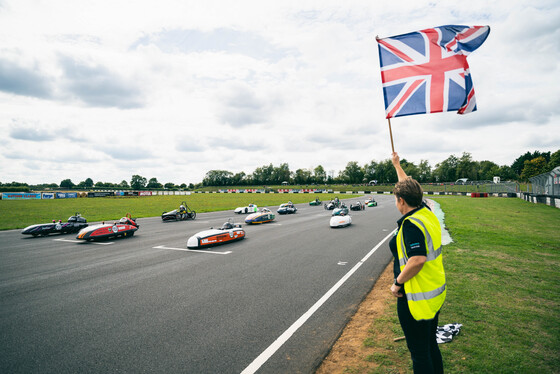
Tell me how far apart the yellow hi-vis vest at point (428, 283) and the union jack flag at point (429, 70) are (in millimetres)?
3343

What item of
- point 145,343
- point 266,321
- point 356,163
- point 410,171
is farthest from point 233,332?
point 356,163

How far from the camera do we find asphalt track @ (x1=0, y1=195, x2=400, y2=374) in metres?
3.52

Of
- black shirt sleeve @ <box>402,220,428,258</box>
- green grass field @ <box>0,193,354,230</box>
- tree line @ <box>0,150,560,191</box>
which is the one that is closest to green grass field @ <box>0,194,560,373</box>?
black shirt sleeve @ <box>402,220,428,258</box>

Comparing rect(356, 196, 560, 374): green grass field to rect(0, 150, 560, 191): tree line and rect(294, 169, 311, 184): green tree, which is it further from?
rect(294, 169, 311, 184): green tree

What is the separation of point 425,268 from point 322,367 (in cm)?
182

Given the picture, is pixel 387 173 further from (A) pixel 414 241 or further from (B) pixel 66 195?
Answer: (A) pixel 414 241

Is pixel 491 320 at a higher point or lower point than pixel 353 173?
lower

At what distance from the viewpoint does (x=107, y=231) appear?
1234cm

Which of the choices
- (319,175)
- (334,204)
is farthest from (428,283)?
(319,175)

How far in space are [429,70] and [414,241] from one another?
14.3 feet

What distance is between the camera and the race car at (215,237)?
33.5 feet

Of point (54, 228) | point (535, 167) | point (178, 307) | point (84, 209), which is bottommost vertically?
point (178, 307)

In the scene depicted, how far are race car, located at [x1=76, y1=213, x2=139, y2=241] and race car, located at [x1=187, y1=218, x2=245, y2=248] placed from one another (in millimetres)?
4353

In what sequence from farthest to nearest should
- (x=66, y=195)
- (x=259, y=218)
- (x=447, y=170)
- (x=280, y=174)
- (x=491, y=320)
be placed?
(x=280, y=174) < (x=447, y=170) < (x=66, y=195) < (x=259, y=218) < (x=491, y=320)
